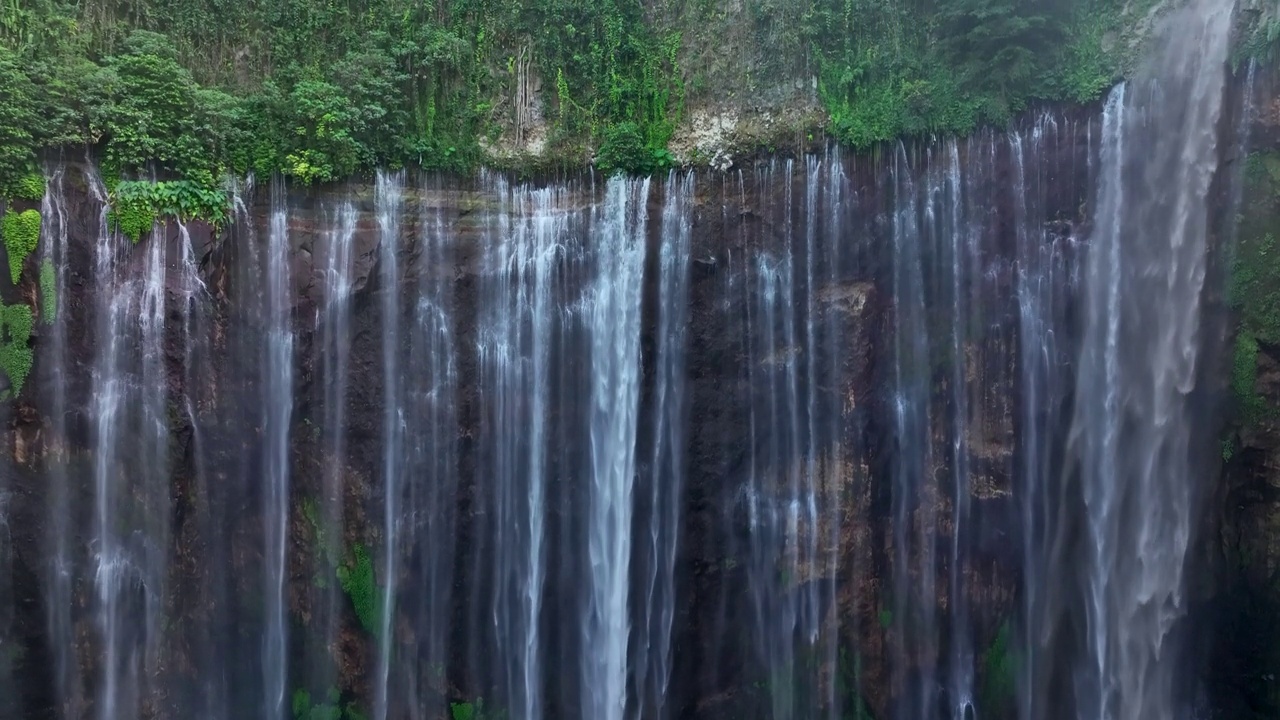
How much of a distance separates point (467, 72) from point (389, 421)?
6032mm

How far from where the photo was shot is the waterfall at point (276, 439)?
50.4 ft

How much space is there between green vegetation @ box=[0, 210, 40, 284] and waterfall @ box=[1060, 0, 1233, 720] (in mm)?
15119

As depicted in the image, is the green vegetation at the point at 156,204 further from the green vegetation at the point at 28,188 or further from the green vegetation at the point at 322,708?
the green vegetation at the point at 322,708

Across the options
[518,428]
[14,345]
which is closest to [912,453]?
[518,428]

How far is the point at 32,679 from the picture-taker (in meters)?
14.4

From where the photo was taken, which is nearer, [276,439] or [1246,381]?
[1246,381]

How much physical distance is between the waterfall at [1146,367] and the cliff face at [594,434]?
0.49 meters

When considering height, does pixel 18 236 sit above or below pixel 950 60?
below

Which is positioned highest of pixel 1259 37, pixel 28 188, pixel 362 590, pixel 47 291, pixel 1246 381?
pixel 1259 37

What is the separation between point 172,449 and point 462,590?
479 cm

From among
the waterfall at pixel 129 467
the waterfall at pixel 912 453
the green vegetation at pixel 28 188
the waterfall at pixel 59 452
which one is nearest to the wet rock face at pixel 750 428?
the waterfall at pixel 912 453

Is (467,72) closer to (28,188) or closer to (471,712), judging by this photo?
(28,188)

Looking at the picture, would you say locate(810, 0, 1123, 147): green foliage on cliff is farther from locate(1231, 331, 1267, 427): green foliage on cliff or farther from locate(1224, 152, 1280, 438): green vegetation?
locate(1231, 331, 1267, 427): green foliage on cliff

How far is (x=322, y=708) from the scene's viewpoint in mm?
15430
